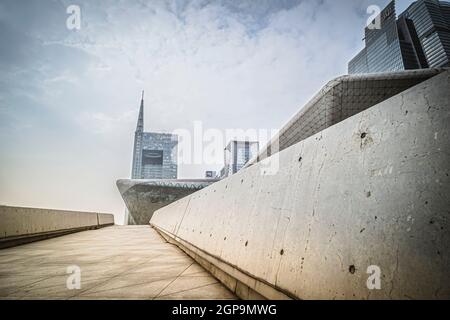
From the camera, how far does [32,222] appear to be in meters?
4.57

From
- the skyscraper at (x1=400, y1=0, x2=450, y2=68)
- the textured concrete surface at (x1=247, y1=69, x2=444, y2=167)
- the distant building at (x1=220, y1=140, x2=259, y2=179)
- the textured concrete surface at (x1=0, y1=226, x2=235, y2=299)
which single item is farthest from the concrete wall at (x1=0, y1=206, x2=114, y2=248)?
the skyscraper at (x1=400, y1=0, x2=450, y2=68)

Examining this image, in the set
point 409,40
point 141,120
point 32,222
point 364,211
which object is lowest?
point 32,222

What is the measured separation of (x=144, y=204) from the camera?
19094mm

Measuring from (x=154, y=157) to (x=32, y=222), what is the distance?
13353cm

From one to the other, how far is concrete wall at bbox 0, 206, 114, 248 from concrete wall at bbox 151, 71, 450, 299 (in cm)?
454

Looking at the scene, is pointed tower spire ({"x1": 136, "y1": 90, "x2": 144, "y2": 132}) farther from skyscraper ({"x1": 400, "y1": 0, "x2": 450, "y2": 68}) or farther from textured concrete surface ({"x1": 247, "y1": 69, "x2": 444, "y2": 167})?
textured concrete surface ({"x1": 247, "y1": 69, "x2": 444, "y2": 167})

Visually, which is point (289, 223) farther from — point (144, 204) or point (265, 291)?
point (144, 204)

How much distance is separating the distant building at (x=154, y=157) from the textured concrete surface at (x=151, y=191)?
4419 inches

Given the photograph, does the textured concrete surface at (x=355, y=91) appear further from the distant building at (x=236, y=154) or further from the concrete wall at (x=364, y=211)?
the distant building at (x=236, y=154)

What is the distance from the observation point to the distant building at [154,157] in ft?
441

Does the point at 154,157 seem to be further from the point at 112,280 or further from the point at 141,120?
the point at 112,280

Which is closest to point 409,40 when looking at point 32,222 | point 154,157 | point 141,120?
point 32,222

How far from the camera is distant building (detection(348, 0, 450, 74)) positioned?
7219cm
